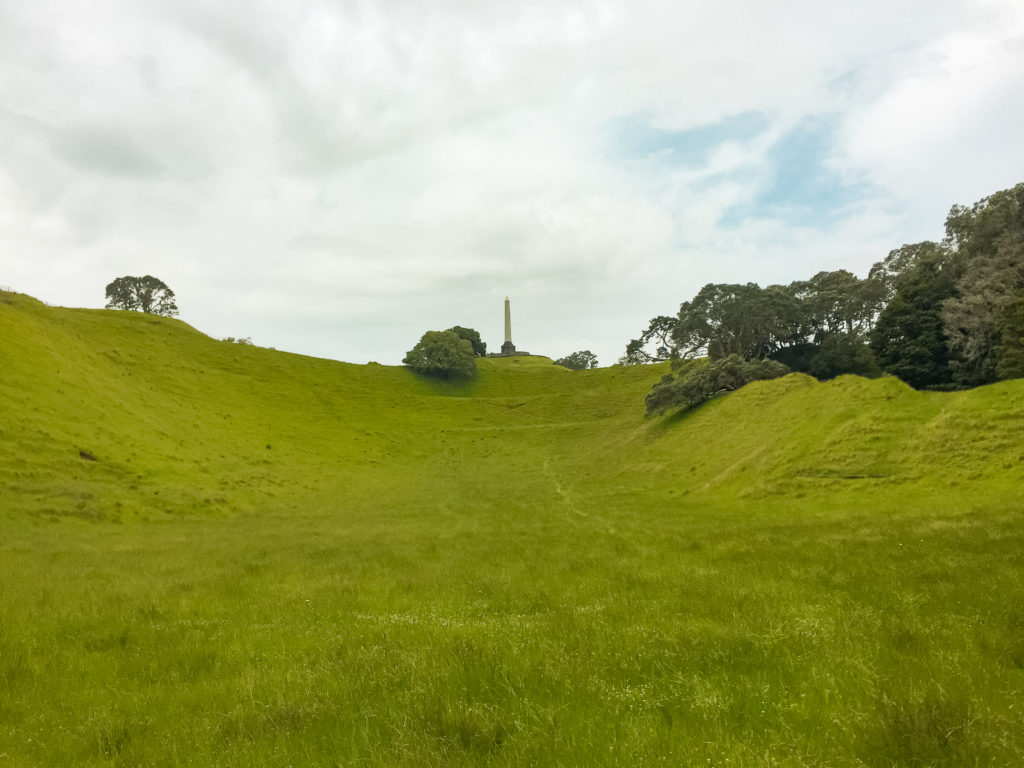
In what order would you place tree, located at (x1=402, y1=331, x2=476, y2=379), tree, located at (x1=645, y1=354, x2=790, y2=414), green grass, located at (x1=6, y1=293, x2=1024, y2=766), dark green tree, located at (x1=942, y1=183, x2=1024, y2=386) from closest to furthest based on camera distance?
green grass, located at (x1=6, y1=293, x2=1024, y2=766)
dark green tree, located at (x1=942, y1=183, x2=1024, y2=386)
tree, located at (x1=645, y1=354, x2=790, y2=414)
tree, located at (x1=402, y1=331, x2=476, y2=379)

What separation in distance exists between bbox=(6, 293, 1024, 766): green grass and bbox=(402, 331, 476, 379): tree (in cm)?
6299

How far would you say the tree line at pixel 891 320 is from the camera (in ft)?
168

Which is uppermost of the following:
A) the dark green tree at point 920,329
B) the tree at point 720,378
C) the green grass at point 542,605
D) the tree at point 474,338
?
the tree at point 474,338

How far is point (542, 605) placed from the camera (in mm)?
11547

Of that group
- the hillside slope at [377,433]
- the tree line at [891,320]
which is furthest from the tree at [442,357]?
the tree line at [891,320]

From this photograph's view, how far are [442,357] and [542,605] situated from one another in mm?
98515

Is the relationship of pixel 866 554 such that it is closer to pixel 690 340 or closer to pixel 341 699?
pixel 341 699

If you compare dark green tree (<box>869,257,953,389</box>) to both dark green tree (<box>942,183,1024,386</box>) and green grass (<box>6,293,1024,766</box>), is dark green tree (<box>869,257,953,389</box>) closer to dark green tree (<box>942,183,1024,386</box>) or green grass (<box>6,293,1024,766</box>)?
dark green tree (<box>942,183,1024,386</box>)

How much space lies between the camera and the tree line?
51.3 metres

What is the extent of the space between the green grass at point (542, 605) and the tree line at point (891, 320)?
18.0m

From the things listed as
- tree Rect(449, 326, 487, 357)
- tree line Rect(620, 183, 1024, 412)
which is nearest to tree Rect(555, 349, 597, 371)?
tree Rect(449, 326, 487, 357)

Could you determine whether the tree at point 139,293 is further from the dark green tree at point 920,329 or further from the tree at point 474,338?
the dark green tree at point 920,329

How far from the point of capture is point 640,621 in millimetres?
9594

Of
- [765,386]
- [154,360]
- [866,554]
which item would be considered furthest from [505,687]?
[154,360]
